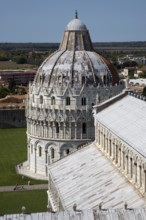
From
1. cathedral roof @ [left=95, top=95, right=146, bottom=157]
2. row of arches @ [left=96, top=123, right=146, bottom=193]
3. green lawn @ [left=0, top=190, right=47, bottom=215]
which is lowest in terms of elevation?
green lawn @ [left=0, top=190, right=47, bottom=215]

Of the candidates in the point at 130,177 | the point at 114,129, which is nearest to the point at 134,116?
the point at 114,129

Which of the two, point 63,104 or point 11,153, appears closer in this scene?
point 63,104

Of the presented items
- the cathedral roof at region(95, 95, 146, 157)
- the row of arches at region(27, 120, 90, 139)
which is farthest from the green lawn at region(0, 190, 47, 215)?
the row of arches at region(27, 120, 90, 139)

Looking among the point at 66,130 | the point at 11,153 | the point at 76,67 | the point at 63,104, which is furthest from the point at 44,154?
the point at 76,67

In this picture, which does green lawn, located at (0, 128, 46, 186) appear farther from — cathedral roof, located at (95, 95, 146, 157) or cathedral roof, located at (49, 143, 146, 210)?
cathedral roof, located at (95, 95, 146, 157)

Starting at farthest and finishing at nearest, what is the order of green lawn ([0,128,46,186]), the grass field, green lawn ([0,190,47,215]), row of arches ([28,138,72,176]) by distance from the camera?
1. row of arches ([28,138,72,176])
2. green lawn ([0,128,46,186])
3. the grass field
4. green lawn ([0,190,47,215])

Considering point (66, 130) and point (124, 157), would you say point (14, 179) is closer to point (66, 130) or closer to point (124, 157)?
point (66, 130)

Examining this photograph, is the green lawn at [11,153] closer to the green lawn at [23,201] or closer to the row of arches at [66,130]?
the green lawn at [23,201]

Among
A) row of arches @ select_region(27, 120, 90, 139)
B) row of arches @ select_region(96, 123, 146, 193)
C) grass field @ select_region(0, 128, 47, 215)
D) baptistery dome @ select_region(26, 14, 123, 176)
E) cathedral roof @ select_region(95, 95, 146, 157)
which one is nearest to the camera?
row of arches @ select_region(96, 123, 146, 193)

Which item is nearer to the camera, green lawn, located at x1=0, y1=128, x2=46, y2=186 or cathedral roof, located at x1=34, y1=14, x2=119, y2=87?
green lawn, located at x1=0, y1=128, x2=46, y2=186
